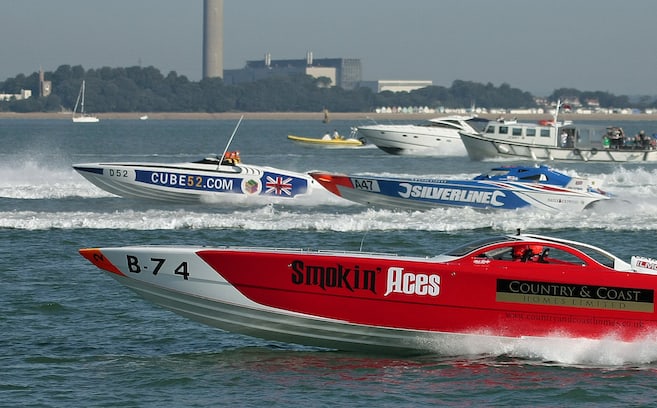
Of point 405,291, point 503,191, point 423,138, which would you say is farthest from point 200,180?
point 423,138

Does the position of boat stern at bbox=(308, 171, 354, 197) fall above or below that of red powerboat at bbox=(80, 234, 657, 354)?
above

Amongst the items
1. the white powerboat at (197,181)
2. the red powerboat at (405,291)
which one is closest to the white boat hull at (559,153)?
the white powerboat at (197,181)

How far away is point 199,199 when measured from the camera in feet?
98.4

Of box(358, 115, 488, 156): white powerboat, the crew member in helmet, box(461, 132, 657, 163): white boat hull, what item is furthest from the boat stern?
box(358, 115, 488, 156): white powerboat

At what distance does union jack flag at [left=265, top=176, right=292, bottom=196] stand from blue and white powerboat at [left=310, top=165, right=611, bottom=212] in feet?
10.9

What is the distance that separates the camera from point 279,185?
99.0 feet

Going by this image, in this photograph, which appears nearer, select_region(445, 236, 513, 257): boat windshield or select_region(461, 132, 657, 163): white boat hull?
select_region(445, 236, 513, 257): boat windshield

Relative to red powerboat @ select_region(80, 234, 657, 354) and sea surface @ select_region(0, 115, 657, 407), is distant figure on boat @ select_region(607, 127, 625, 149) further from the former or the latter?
red powerboat @ select_region(80, 234, 657, 354)

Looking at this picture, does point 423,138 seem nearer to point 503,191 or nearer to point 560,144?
point 560,144

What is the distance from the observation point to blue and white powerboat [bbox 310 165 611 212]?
2680 cm

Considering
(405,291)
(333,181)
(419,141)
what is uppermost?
(419,141)

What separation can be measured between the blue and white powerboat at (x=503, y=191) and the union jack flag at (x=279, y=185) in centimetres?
331

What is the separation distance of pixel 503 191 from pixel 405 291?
14348 millimetres

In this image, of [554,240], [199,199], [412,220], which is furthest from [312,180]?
[554,240]
